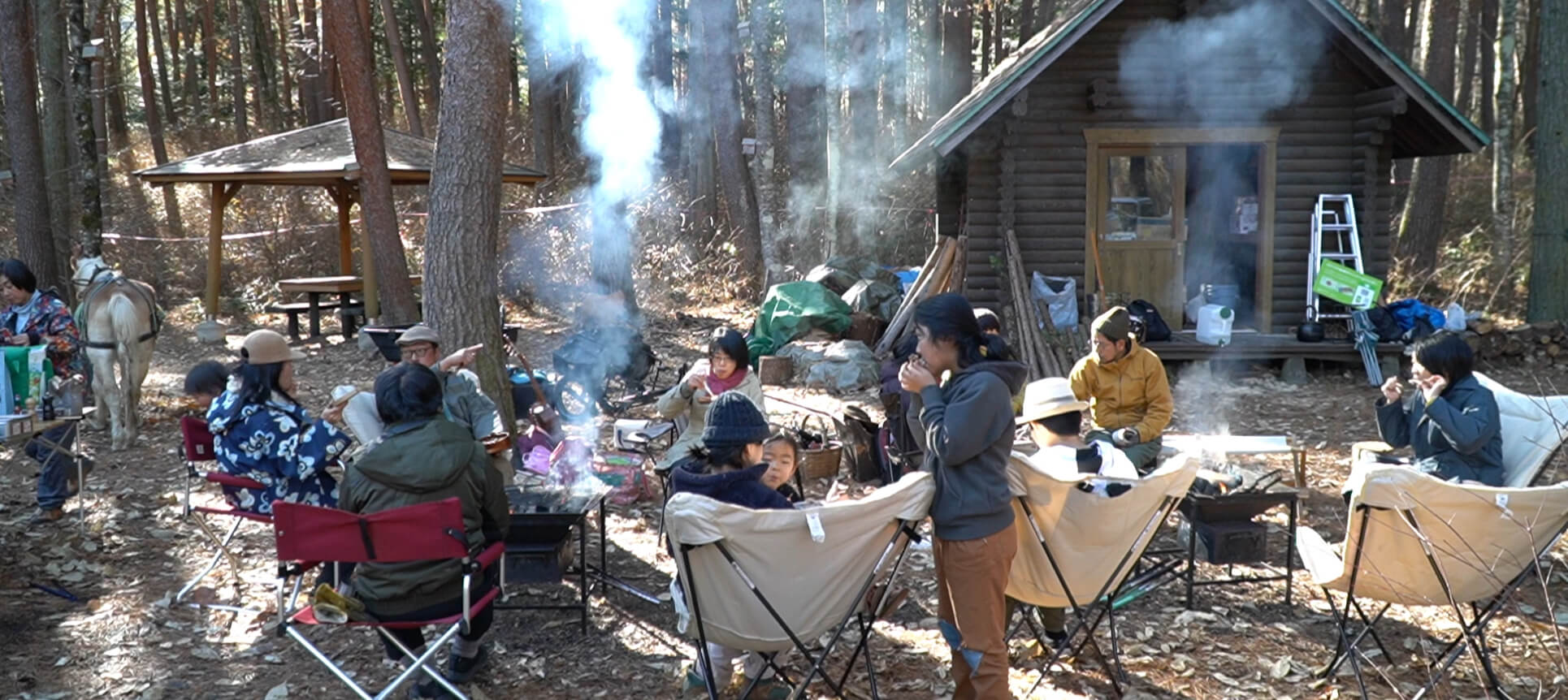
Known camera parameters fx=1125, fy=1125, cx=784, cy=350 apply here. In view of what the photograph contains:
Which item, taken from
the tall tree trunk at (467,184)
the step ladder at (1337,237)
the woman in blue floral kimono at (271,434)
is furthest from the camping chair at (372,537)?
the step ladder at (1337,237)

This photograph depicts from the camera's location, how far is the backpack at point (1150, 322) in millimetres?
11445

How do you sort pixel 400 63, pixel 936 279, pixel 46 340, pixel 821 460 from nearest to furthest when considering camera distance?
pixel 46 340 → pixel 821 460 → pixel 936 279 → pixel 400 63

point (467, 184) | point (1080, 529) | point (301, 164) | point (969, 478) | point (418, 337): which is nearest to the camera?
point (969, 478)

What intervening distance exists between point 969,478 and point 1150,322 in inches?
335

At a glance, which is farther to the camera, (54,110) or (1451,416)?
(54,110)

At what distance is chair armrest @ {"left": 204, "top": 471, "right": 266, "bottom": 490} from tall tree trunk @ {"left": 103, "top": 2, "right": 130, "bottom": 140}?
25.1 m

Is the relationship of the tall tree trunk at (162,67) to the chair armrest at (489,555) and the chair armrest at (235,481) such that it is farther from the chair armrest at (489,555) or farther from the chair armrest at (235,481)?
the chair armrest at (489,555)

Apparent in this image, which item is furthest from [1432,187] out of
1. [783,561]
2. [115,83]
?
[115,83]

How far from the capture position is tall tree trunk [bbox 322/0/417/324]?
35.8 feet

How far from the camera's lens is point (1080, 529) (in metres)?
4.07

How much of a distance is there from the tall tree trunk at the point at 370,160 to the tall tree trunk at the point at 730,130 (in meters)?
5.91

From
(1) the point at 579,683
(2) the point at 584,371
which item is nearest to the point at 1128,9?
(2) the point at 584,371

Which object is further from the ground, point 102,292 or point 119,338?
point 102,292

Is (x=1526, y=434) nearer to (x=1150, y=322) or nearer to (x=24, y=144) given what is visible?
(x=1150, y=322)
